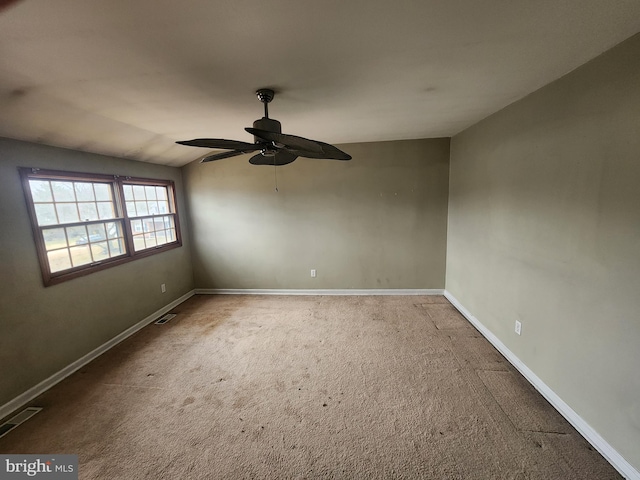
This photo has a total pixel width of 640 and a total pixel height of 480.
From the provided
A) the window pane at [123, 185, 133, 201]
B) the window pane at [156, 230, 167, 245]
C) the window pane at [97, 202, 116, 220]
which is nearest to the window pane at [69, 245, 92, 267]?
the window pane at [97, 202, 116, 220]

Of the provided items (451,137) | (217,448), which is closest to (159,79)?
(217,448)

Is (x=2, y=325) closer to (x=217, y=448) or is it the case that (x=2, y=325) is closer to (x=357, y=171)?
(x=217, y=448)

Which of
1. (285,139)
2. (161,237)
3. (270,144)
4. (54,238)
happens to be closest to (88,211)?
(54,238)

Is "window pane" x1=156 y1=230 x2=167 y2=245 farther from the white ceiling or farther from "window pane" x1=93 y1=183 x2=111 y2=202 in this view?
the white ceiling

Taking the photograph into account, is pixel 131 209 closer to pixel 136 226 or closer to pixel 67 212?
pixel 136 226

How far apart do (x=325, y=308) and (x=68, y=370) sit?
110 inches

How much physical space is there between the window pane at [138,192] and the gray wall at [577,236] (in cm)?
428

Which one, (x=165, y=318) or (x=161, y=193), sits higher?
(x=161, y=193)

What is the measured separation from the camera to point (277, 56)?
141 cm

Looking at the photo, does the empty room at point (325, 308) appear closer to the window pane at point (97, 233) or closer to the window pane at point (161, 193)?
the window pane at point (97, 233)

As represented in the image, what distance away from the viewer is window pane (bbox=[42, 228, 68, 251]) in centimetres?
232

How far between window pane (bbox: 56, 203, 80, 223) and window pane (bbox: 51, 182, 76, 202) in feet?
0.16

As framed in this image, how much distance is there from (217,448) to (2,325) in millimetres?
1970

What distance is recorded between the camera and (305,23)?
1150 mm
